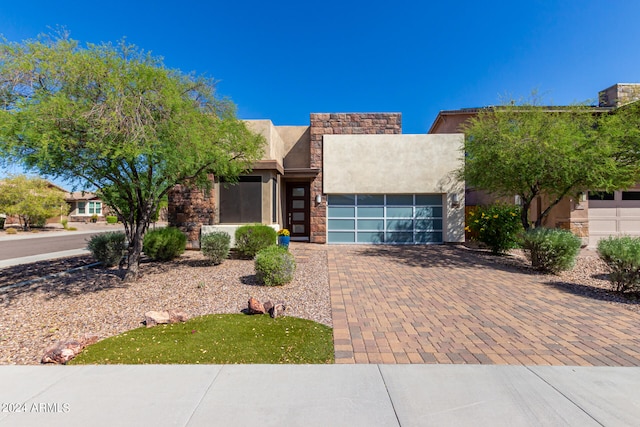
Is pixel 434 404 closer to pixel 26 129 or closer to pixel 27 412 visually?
pixel 27 412

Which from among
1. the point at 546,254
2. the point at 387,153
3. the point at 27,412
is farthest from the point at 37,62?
the point at 546,254

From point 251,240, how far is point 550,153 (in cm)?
953

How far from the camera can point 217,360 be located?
3812 millimetres

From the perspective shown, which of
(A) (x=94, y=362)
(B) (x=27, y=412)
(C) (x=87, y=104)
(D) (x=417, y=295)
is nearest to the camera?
(B) (x=27, y=412)

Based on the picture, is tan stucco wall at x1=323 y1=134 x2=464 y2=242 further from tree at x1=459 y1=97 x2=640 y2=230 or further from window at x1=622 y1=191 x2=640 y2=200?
window at x1=622 y1=191 x2=640 y2=200

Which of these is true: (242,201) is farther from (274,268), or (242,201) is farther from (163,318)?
(163,318)

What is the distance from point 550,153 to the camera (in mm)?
8664

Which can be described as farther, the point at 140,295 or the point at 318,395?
the point at 140,295

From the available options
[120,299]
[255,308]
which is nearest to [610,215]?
[255,308]

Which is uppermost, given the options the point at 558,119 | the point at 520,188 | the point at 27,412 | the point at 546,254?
the point at 558,119

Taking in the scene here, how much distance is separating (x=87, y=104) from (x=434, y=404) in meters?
7.50

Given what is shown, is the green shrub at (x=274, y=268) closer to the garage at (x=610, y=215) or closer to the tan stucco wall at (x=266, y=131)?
the tan stucco wall at (x=266, y=131)

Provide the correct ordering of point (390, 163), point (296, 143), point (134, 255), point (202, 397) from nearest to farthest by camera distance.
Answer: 1. point (202, 397)
2. point (134, 255)
3. point (390, 163)
4. point (296, 143)

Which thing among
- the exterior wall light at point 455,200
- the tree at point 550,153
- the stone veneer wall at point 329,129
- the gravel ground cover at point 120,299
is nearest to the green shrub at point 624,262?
the tree at point 550,153
